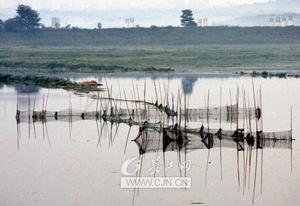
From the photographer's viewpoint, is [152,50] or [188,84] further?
[152,50]

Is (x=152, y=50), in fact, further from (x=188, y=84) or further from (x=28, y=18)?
(x=188, y=84)

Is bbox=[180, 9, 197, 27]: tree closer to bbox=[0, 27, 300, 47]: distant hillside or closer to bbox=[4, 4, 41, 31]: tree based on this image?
bbox=[0, 27, 300, 47]: distant hillside

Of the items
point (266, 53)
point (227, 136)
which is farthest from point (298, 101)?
point (266, 53)

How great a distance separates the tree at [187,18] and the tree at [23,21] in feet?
40.6

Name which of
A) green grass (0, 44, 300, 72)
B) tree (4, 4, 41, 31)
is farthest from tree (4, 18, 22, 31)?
green grass (0, 44, 300, 72)

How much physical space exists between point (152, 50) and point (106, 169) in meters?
39.5

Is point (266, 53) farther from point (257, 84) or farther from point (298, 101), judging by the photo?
point (298, 101)

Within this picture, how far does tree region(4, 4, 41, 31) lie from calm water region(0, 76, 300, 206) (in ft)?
141

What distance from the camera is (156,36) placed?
203ft

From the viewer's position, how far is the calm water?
38.0ft

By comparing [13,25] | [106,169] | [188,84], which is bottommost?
[106,169]

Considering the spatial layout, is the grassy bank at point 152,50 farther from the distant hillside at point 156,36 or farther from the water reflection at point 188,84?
the water reflection at point 188,84

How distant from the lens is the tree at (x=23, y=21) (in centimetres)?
6306

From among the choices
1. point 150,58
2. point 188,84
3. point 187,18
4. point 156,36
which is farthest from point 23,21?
point 188,84
